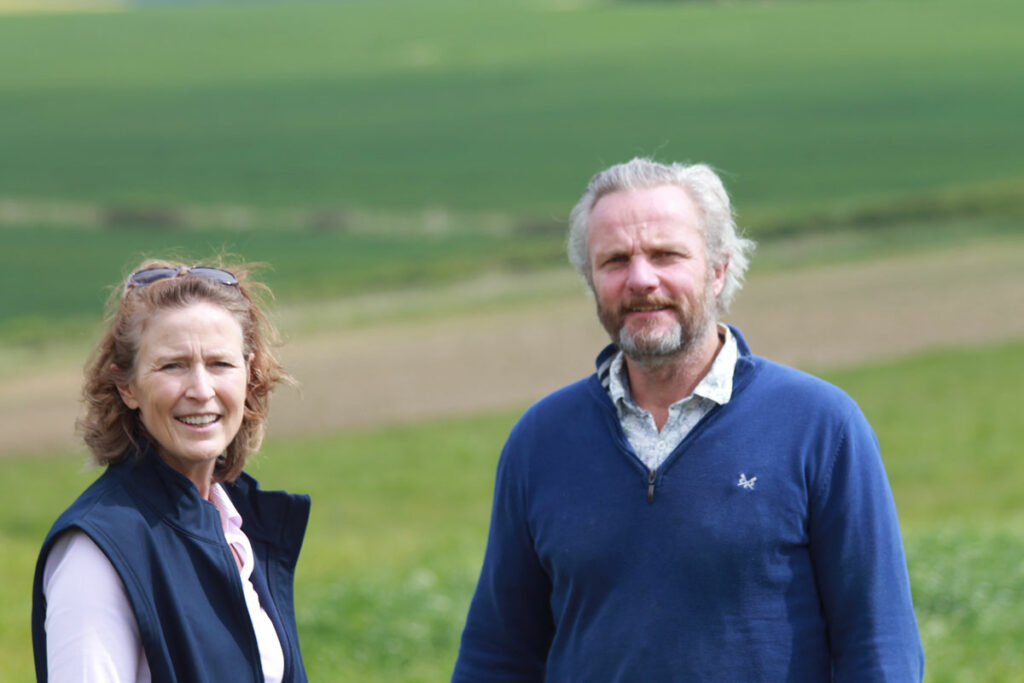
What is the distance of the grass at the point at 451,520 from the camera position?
26.2ft

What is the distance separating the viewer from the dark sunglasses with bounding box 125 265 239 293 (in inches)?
126

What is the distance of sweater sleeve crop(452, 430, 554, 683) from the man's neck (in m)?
0.40

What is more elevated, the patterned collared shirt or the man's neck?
the man's neck

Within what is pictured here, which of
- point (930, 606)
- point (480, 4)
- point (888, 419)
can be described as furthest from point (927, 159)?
point (480, 4)

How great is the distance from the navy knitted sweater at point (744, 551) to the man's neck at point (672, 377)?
0.34 ft

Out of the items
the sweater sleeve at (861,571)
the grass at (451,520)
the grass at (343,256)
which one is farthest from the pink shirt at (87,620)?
the grass at (343,256)

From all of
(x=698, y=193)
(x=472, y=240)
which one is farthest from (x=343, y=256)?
(x=698, y=193)

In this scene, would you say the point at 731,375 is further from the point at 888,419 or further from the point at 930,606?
the point at 888,419

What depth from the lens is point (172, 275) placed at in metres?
3.22

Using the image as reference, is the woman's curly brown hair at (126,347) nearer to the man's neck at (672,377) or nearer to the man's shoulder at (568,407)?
the man's shoulder at (568,407)

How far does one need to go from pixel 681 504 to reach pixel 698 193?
0.80 meters

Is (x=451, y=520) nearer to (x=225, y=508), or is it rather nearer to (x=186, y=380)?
(x=225, y=508)

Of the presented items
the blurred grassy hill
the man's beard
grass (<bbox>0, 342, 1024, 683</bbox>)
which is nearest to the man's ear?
the man's beard

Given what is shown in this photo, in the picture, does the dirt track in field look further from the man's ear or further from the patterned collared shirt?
the man's ear
